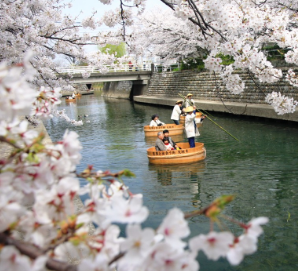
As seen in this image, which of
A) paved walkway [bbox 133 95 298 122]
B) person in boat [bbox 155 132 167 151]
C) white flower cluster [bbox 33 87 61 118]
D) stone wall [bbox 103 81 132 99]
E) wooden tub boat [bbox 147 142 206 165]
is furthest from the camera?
stone wall [bbox 103 81 132 99]

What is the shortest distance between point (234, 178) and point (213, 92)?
609 inches

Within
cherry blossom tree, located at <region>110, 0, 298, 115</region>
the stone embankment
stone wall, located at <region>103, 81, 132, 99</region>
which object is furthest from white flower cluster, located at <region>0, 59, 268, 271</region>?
stone wall, located at <region>103, 81, 132, 99</region>

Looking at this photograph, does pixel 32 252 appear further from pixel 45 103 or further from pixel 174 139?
pixel 174 139

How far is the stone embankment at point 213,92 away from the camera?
17.1 meters

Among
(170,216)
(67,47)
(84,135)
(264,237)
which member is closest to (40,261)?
(170,216)

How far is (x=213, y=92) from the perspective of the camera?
942 inches

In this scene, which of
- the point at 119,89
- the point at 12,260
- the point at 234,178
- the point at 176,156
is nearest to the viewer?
the point at 12,260

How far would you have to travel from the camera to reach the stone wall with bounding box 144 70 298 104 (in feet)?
59.2

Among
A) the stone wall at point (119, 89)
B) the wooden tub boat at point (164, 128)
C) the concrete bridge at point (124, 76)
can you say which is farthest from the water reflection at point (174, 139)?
the stone wall at point (119, 89)

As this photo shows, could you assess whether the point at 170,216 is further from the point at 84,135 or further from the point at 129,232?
the point at 84,135

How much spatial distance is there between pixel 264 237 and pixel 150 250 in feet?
16.9

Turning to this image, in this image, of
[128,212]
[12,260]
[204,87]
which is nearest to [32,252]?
[12,260]

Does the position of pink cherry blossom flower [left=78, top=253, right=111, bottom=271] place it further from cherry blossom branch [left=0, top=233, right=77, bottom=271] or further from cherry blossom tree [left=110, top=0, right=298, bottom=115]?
cherry blossom tree [left=110, top=0, right=298, bottom=115]

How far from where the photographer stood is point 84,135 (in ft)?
57.2
